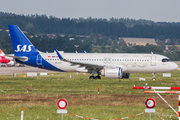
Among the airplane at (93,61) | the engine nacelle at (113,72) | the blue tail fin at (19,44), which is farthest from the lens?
the blue tail fin at (19,44)

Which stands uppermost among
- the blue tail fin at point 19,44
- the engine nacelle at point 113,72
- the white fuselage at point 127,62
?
the blue tail fin at point 19,44

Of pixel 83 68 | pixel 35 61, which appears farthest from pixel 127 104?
pixel 35 61

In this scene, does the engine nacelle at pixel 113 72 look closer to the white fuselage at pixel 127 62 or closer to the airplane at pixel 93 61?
the airplane at pixel 93 61

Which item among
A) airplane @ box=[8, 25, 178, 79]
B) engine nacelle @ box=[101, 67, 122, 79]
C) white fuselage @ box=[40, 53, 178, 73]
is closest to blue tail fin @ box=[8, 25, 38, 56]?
airplane @ box=[8, 25, 178, 79]

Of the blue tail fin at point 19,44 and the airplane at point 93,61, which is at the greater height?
the blue tail fin at point 19,44

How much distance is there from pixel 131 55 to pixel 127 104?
2396 centimetres

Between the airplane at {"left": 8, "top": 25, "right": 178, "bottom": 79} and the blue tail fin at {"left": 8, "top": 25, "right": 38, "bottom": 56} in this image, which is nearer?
the airplane at {"left": 8, "top": 25, "right": 178, "bottom": 79}

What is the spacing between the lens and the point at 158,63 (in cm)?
4719

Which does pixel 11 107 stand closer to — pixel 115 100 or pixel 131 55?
pixel 115 100

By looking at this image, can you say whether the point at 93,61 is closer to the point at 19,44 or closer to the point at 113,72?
the point at 113,72

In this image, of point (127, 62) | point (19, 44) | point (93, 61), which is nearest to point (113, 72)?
point (127, 62)

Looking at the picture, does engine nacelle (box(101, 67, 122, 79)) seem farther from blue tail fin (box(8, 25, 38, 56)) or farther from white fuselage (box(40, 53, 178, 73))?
blue tail fin (box(8, 25, 38, 56))

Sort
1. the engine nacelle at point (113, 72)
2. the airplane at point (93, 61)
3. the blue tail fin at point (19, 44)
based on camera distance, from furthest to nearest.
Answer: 1. the blue tail fin at point (19, 44)
2. the airplane at point (93, 61)
3. the engine nacelle at point (113, 72)

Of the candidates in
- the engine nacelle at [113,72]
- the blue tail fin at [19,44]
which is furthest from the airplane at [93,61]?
the engine nacelle at [113,72]
